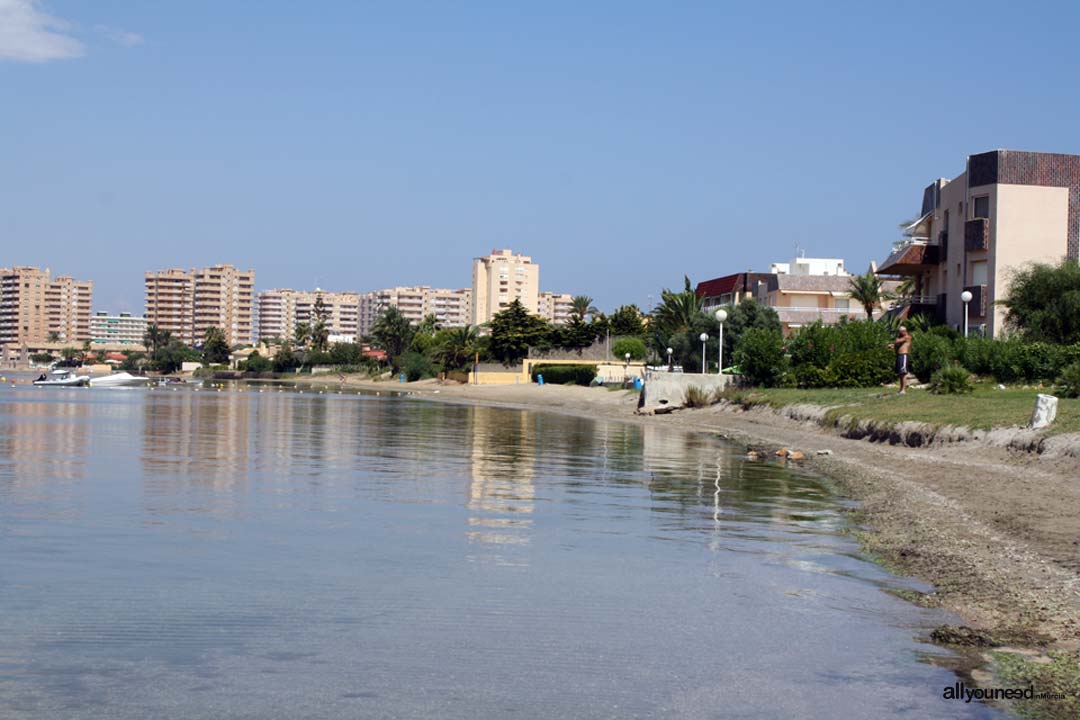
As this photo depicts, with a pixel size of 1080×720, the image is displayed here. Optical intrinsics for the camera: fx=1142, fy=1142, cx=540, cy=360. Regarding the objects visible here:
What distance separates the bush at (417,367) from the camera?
118m

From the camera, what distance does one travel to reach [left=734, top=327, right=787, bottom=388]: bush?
44.7 m

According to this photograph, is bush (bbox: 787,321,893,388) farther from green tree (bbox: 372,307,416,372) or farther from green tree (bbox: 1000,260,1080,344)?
green tree (bbox: 372,307,416,372)

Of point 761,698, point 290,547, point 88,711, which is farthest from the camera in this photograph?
point 290,547

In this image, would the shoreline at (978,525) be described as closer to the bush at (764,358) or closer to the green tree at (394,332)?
the bush at (764,358)

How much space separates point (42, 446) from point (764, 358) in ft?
90.2

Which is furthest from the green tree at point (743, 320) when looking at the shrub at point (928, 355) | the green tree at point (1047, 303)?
the shrub at point (928, 355)

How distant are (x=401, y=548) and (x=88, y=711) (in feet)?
19.0

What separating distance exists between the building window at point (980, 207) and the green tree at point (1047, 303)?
509cm

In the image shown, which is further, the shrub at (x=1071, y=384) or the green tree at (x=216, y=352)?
the green tree at (x=216, y=352)

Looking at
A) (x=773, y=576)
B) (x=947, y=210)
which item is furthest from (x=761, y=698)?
(x=947, y=210)

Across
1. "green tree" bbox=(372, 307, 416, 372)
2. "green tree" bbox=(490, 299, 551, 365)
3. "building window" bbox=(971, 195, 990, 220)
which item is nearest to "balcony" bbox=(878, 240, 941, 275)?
"building window" bbox=(971, 195, 990, 220)

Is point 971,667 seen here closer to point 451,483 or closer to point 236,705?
point 236,705

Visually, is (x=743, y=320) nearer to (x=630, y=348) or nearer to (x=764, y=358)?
(x=764, y=358)

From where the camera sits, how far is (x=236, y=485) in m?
18.4
